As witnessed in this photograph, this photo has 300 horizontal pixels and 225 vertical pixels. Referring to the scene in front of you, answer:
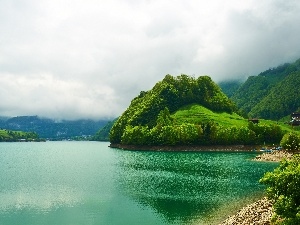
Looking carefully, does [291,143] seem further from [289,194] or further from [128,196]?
[289,194]

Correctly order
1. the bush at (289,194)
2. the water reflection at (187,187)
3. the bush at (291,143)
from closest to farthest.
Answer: the bush at (289,194) → the water reflection at (187,187) → the bush at (291,143)

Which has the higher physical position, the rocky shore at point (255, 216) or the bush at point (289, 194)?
the bush at point (289, 194)

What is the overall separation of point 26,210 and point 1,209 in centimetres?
510

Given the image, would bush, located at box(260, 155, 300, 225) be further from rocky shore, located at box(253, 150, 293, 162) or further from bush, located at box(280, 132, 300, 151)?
bush, located at box(280, 132, 300, 151)

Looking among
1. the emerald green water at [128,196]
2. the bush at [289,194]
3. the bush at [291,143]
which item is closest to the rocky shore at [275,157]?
the bush at [291,143]

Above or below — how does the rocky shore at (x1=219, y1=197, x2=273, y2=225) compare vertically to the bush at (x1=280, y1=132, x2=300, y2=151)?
below

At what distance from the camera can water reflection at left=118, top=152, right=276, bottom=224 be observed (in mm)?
63906

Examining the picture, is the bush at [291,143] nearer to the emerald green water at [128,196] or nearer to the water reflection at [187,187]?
the water reflection at [187,187]

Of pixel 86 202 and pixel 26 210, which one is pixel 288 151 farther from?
pixel 26 210

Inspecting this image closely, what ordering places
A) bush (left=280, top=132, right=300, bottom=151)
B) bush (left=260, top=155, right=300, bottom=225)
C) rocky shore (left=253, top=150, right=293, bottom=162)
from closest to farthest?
bush (left=260, top=155, right=300, bottom=225), rocky shore (left=253, top=150, right=293, bottom=162), bush (left=280, top=132, right=300, bottom=151)

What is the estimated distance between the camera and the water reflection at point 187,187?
63.9m

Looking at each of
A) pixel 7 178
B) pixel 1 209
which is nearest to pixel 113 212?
pixel 1 209

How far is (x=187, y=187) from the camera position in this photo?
85.4 meters

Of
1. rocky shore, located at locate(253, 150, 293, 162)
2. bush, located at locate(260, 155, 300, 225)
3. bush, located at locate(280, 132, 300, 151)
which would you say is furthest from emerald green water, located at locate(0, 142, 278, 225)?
bush, located at locate(280, 132, 300, 151)
